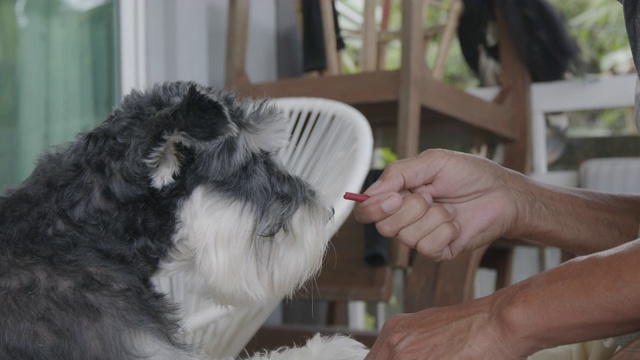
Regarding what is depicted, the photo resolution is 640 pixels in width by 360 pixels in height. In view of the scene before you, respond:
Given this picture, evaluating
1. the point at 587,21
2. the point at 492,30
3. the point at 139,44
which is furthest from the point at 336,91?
the point at 587,21

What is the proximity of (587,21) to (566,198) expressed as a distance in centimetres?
550

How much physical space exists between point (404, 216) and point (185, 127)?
36 centimetres

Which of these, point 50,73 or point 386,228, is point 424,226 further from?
point 50,73

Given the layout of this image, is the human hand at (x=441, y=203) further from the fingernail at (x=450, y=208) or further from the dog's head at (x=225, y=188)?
the dog's head at (x=225, y=188)

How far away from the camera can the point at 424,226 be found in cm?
136

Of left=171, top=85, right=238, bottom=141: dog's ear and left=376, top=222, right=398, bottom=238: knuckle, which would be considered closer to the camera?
left=171, top=85, right=238, bottom=141: dog's ear

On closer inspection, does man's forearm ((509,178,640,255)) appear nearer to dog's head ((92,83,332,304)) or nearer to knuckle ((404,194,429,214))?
knuckle ((404,194,429,214))

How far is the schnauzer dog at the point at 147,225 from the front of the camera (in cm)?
111

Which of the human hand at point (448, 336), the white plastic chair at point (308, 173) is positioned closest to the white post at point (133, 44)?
the white plastic chair at point (308, 173)

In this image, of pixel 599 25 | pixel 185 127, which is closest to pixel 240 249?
pixel 185 127

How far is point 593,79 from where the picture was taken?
3373 mm

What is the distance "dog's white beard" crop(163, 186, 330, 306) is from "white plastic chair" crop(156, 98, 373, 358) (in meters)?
0.11

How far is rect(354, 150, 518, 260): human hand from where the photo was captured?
1336 millimetres

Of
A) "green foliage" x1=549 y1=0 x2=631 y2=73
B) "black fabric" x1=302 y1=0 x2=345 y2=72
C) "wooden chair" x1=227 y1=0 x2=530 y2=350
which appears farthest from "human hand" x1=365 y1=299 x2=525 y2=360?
"green foliage" x1=549 y1=0 x2=631 y2=73
